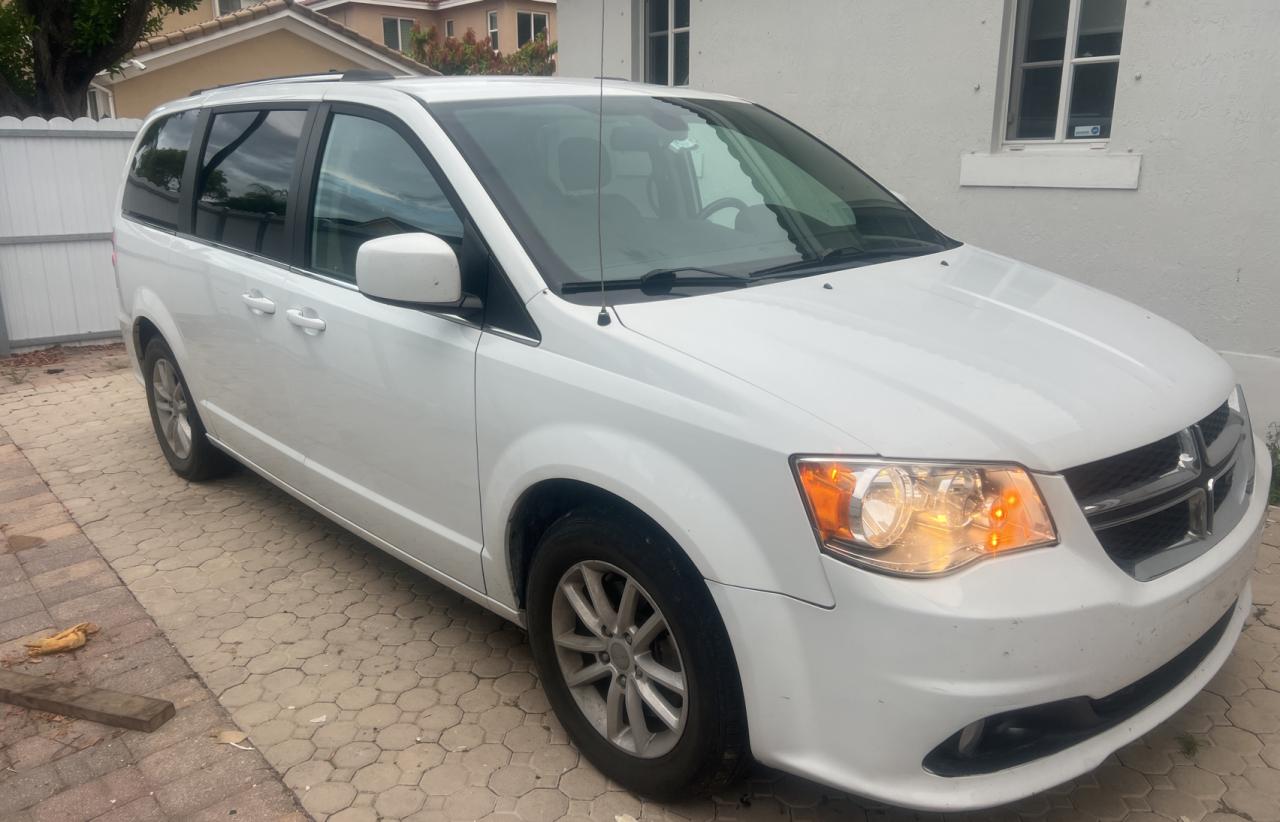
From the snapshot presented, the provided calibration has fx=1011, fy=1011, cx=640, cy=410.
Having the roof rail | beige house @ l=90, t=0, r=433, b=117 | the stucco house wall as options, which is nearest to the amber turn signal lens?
the roof rail

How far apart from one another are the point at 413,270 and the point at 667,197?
2.96 feet

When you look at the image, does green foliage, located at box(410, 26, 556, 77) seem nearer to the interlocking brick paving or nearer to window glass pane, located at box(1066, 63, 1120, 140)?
window glass pane, located at box(1066, 63, 1120, 140)

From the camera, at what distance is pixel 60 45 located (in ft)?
42.0

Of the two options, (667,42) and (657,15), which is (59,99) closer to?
(657,15)

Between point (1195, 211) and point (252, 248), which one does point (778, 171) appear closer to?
point (252, 248)

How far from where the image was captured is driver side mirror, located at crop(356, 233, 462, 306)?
2797 millimetres

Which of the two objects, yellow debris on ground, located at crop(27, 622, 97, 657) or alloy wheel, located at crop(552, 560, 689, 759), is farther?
yellow debris on ground, located at crop(27, 622, 97, 657)

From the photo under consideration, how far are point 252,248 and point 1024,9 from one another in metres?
4.48

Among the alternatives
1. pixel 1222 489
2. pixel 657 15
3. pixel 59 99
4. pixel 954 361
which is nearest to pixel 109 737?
pixel 954 361

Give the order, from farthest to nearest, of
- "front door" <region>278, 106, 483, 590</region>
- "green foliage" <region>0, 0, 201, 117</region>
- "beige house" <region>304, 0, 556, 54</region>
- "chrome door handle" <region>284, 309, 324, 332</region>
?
"beige house" <region>304, 0, 556, 54</region>
"green foliage" <region>0, 0, 201, 117</region>
"chrome door handle" <region>284, 309, 324, 332</region>
"front door" <region>278, 106, 483, 590</region>

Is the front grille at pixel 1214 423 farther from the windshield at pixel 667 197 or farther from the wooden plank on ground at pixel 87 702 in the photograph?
the wooden plank on ground at pixel 87 702

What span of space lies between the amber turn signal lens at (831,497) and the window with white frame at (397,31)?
43.4 meters

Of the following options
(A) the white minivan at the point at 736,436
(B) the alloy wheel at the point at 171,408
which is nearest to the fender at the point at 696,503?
(A) the white minivan at the point at 736,436

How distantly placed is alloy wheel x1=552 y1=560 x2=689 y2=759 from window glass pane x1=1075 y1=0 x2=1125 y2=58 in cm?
461
